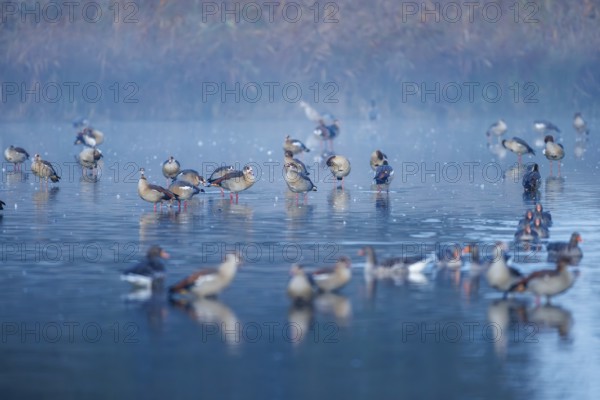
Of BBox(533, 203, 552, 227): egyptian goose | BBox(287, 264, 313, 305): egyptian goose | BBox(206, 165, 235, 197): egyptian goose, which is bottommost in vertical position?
BBox(287, 264, 313, 305): egyptian goose

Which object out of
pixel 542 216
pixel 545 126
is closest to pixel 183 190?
pixel 542 216

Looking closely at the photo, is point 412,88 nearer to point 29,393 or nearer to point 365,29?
point 365,29

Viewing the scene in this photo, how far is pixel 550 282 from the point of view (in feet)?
59.8

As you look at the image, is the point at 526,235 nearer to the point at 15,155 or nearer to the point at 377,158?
the point at 377,158

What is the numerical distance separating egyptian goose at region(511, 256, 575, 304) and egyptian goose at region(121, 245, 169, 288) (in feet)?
17.3

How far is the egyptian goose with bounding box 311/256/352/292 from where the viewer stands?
19.3 meters

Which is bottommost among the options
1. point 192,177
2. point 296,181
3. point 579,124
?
point 296,181

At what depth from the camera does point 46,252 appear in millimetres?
23641

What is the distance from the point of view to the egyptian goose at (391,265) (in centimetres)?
2095

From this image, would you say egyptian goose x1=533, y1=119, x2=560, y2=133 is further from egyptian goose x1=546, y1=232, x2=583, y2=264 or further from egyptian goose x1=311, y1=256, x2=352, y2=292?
egyptian goose x1=311, y1=256, x2=352, y2=292

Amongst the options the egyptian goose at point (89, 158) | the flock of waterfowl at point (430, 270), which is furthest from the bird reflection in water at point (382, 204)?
the egyptian goose at point (89, 158)

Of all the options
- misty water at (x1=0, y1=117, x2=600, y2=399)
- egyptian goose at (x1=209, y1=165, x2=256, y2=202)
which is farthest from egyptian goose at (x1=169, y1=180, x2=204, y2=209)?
egyptian goose at (x1=209, y1=165, x2=256, y2=202)

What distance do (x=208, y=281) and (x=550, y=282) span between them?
4741 millimetres

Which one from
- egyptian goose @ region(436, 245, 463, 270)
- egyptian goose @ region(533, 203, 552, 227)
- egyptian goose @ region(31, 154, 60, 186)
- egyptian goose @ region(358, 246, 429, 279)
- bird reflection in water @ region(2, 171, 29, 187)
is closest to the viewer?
egyptian goose @ region(358, 246, 429, 279)
